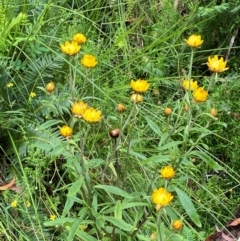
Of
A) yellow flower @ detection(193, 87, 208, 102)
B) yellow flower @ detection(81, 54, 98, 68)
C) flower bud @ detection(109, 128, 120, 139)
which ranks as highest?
yellow flower @ detection(81, 54, 98, 68)

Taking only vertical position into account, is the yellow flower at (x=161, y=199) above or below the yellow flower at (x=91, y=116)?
below

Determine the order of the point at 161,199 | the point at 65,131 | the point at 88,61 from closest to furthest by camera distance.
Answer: the point at 161,199 < the point at 65,131 < the point at 88,61

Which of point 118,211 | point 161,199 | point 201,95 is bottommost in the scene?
point 118,211

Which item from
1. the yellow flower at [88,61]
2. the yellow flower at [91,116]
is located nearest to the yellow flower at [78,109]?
the yellow flower at [91,116]

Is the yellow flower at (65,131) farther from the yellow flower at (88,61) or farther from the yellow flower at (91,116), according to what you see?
the yellow flower at (88,61)

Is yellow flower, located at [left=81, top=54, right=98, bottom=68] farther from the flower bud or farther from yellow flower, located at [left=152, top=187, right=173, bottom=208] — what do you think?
yellow flower, located at [left=152, top=187, right=173, bottom=208]

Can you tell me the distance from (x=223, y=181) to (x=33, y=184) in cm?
70

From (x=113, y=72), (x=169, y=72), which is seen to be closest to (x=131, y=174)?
(x=113, y=72)

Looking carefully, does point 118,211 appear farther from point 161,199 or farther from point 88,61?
point 88,61

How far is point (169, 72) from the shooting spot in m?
2.42

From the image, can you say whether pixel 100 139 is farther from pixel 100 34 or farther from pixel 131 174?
pixel 100 34

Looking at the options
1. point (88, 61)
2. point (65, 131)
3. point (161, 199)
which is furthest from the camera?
point (88, 61)

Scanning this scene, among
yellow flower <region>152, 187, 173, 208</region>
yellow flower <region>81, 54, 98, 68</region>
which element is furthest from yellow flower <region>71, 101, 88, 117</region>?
yellow flower <region>152, 187, 173, 208</region>

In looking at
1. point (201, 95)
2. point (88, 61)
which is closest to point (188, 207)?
point (201, 95)
